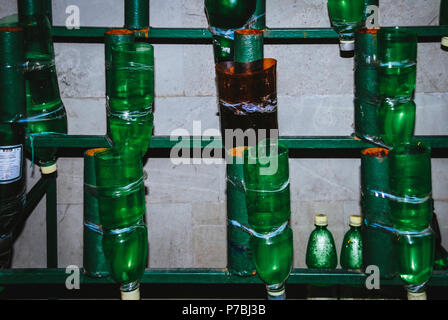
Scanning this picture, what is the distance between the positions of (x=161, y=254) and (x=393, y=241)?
1209 millimetres

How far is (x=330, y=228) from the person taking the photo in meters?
2.50

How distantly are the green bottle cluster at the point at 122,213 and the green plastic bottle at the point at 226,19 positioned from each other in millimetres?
502

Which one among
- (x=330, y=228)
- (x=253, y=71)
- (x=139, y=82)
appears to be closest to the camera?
(x=253, y=71)

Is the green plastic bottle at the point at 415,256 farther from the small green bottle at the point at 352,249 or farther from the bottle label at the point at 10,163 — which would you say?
the bottle label at the point at 10,163

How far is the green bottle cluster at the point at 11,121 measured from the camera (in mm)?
1698

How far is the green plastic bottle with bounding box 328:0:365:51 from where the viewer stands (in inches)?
75.5

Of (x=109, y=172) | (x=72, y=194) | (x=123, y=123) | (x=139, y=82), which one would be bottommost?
(x=72, y=194)

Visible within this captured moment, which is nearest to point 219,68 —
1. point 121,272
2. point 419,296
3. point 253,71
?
point 253,71

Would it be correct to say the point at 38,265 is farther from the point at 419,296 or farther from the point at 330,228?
the point at 419,296

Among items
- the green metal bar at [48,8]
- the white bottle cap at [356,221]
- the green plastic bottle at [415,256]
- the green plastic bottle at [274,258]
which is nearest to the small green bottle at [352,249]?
the white bottle cap at [356,221]

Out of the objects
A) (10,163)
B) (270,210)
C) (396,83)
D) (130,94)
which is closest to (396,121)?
(396,83)

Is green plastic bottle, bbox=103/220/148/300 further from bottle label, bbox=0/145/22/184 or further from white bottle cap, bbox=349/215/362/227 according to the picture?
white bottle cap, bbox=349/215/362/227

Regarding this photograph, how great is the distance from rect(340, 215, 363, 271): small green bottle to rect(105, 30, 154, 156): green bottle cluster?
40.7 inches

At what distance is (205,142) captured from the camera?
5.68 feet
